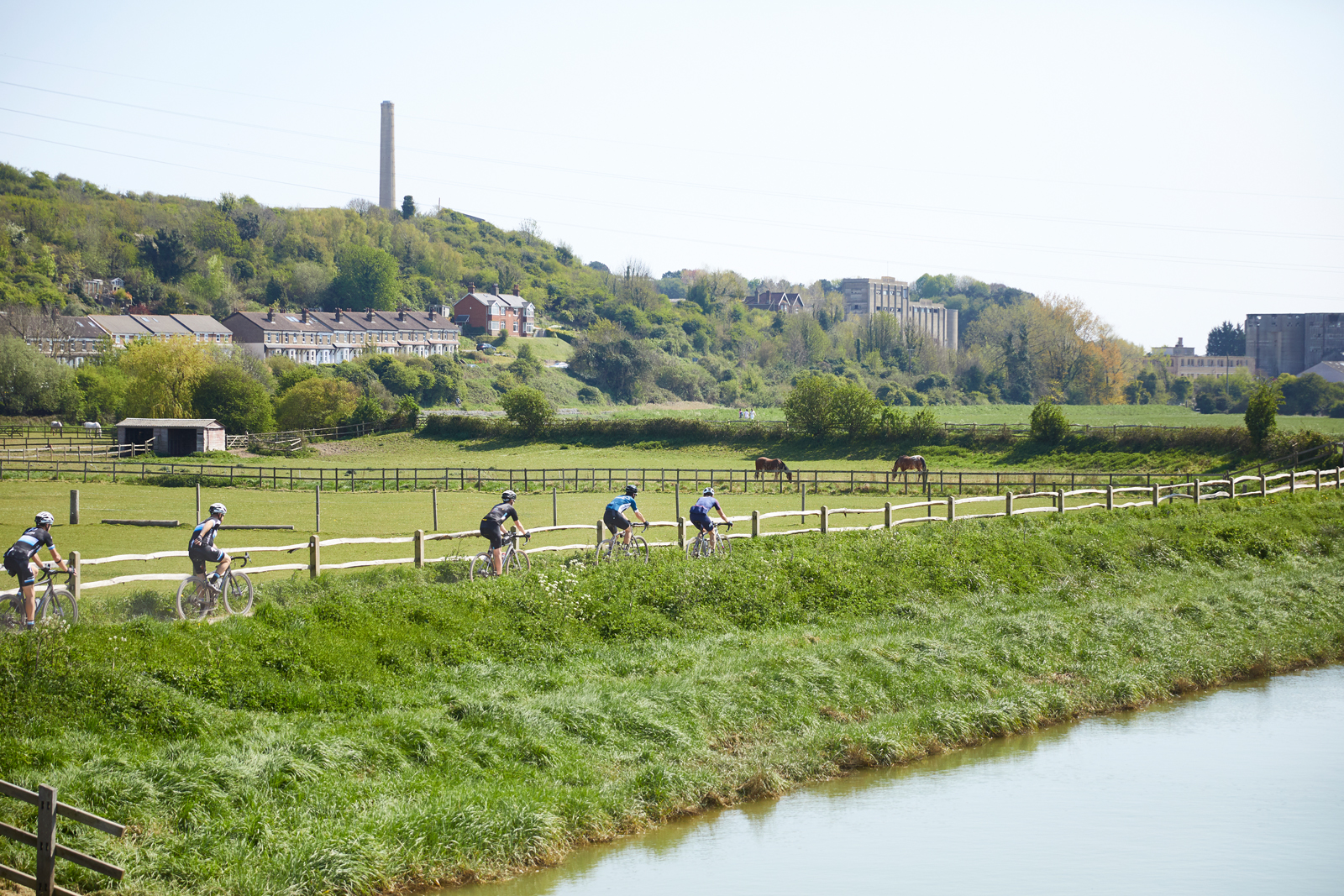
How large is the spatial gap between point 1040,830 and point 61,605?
1118 cm

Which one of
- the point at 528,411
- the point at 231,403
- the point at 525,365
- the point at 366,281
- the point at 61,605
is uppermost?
the point at 366,281

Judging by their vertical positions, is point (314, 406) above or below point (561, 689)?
above

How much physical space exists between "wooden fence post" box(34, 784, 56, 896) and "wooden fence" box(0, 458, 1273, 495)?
32.9 meters

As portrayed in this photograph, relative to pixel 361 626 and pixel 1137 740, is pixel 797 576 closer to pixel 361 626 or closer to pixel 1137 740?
pixel 1137 740

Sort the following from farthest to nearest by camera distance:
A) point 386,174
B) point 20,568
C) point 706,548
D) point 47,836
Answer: point 386,174 < point 706,548 < point 20,568 < point 47,836

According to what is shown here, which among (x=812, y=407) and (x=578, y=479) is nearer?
(x=578, y=479)

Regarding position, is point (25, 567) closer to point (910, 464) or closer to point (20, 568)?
point (20, 568)

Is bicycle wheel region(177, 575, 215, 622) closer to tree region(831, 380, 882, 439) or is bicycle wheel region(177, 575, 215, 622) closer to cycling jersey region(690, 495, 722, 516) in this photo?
cycling jersey region(690, 495, 722, 516)

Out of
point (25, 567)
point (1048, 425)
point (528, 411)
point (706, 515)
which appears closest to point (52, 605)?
point (25, 567)

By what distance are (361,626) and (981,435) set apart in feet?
166

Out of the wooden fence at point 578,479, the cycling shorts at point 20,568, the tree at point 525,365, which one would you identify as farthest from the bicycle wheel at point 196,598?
the tree at point 525,365

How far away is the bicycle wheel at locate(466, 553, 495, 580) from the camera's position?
57.0ft

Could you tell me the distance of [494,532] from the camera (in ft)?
56.7

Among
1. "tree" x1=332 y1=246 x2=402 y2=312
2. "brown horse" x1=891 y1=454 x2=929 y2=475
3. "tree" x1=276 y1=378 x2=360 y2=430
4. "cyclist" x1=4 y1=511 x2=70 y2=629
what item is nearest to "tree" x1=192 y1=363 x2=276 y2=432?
"tree" x1=276 y1=378 x2=360 y2=430
